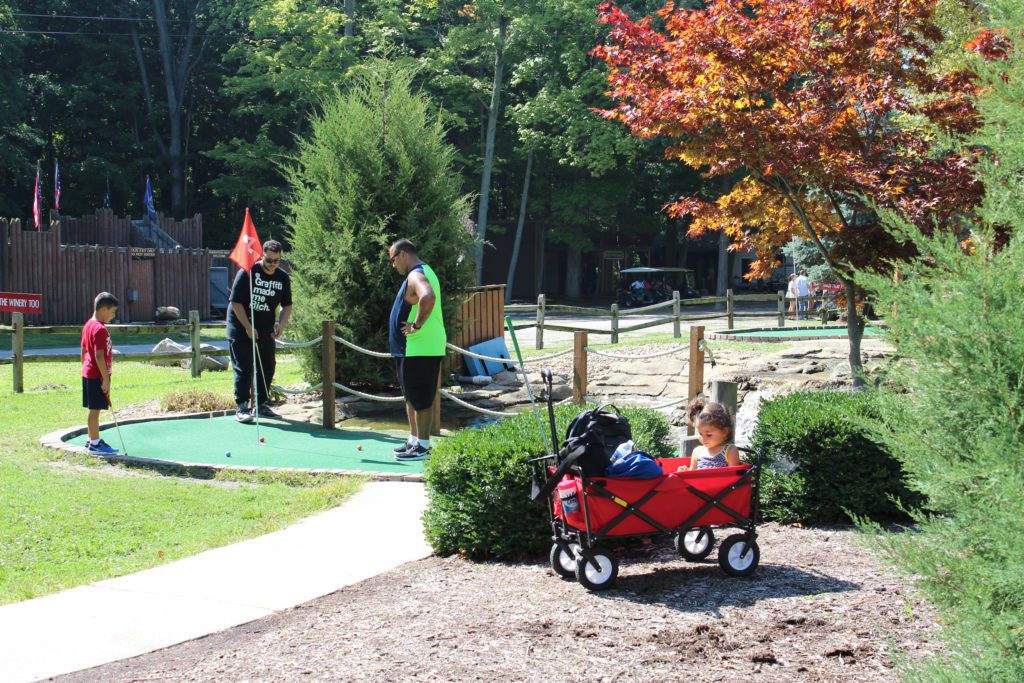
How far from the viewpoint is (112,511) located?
704cm

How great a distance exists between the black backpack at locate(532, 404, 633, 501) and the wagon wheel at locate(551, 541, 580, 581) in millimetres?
296

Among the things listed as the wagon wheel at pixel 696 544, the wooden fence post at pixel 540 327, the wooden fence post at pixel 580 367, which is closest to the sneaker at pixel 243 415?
the wooden fence post at pixel 580 367

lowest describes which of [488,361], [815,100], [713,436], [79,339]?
[79,339]

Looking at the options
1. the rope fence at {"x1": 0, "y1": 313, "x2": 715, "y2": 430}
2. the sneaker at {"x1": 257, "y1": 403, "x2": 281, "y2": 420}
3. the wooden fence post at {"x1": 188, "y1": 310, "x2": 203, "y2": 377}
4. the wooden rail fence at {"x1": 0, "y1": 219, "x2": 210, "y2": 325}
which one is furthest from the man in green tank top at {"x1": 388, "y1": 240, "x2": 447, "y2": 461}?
the wooden rail fence at {"x1": 0, "y1": 219, "x2": 210, "y2": 325}

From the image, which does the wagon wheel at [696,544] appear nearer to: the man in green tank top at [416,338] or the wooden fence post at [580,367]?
the man in green tank top at [416,338]

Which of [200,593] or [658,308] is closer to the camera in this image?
[200,593]

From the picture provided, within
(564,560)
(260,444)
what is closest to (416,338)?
(260,444)

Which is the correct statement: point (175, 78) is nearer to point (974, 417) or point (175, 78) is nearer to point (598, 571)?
point (598, 571)

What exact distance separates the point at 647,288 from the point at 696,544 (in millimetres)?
41353

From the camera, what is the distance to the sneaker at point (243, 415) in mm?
11211

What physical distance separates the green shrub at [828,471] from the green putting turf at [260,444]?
3137 millimetres

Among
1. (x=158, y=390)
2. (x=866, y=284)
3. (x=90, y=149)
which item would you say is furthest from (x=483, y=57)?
(x=866, y=284)

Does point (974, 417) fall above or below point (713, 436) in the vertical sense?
above

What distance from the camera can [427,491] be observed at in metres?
6.35
